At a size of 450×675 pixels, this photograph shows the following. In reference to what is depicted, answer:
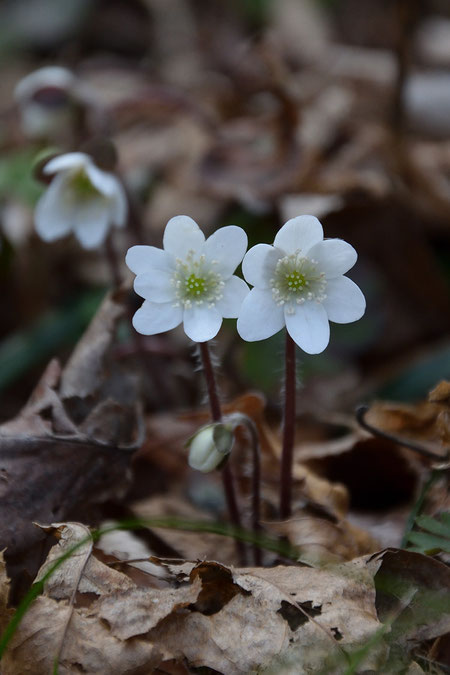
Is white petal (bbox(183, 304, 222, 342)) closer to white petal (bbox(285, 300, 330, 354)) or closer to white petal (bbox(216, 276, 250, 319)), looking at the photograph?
white petal (bbox(216, 276, 250, 319))

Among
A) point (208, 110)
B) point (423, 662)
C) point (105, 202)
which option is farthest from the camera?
point (208, 110)

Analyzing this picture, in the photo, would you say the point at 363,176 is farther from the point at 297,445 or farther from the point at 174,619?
the point at 174,619

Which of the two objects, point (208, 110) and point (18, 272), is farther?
point (208, 110)

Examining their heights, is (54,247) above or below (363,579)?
below

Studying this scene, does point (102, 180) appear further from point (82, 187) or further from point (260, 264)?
point (260, 264)

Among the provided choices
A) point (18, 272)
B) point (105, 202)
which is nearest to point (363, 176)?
point (105, 202)

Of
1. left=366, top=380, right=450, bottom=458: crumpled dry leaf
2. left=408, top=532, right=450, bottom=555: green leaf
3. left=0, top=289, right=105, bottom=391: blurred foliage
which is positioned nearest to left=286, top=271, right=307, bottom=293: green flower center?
left=408, top=532, right=450, bottom=555: green leaf

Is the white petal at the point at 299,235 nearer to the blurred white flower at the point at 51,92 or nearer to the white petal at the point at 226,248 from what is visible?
the white petal at the point at 226,248
